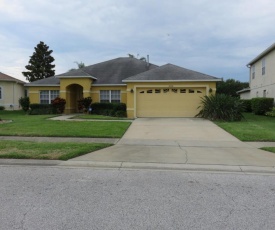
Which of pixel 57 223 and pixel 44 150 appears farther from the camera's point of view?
pixel 44 150

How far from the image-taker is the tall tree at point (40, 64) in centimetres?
4994

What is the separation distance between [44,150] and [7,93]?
2737cm

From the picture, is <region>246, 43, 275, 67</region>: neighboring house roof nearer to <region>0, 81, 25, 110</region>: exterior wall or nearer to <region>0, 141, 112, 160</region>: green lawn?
<region>0, 141, 112, 160</region>: green lawn

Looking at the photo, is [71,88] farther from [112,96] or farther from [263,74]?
[263,74]

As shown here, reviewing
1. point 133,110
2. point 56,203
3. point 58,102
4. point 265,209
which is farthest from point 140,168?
point 58,102

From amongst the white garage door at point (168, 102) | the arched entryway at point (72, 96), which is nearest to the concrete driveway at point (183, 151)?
the white garage door at point (168, 102)

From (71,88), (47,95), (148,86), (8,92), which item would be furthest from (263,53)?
(8,92)

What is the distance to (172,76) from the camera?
21516 mm

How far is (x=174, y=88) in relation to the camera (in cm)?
2131

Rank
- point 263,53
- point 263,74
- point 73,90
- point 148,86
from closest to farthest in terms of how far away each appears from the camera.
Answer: point 148,86, point 263,53, point 263,74, point 73,90

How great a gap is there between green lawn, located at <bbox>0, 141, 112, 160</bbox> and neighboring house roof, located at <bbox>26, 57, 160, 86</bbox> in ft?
50.4

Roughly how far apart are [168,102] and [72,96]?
32.3 feet

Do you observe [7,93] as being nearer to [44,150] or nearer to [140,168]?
[44,150]

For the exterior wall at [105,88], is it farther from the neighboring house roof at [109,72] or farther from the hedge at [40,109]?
the hedge at [40,109]
